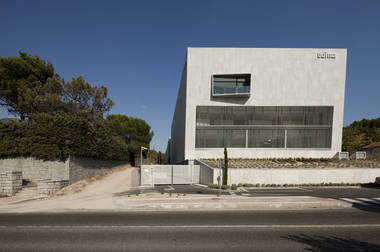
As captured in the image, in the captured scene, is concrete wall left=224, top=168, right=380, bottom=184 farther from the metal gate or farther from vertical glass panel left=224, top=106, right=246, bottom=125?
vertical glass panel left=224, top=106, right=246, bottom=125

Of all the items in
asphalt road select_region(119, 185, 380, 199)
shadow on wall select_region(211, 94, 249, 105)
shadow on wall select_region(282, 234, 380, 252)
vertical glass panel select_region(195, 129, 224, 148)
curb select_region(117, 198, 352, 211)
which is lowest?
asphalt road select_region(119, 185, 380, 199)

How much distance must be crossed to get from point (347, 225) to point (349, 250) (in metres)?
2.31

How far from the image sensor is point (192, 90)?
20.8m

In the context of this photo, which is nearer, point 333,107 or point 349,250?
point 349,250

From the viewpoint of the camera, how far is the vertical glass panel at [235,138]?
2108 centimetres

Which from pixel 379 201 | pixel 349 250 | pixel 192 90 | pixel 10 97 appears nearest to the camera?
pixel 349 250

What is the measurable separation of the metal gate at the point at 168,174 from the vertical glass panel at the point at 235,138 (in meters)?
7.45

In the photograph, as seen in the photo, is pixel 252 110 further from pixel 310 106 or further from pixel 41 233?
pixel 41 233

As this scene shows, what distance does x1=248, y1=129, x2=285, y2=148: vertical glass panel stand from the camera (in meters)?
21.0

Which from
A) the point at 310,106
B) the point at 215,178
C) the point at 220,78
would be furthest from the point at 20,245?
the point at 310,106

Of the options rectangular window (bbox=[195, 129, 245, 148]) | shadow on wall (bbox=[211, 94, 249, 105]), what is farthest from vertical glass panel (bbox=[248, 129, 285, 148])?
shadow on wall (bbox=[211, 94, 249, 105])

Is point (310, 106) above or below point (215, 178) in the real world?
above

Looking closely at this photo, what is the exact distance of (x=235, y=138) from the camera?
69.4 ft

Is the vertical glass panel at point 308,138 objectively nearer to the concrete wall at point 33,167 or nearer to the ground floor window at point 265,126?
the ground floor window at point 265,126
